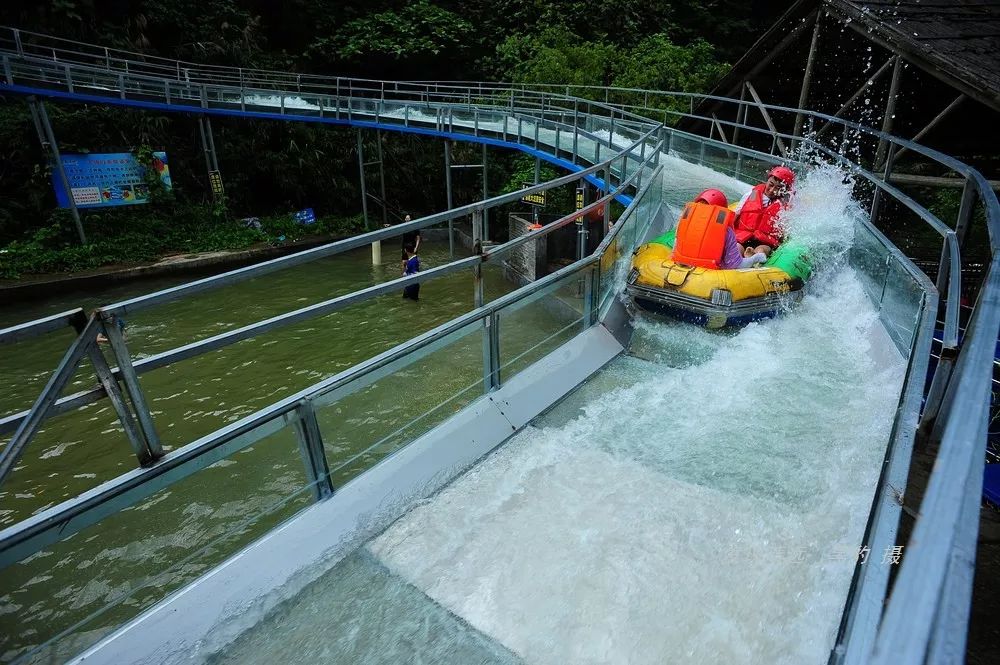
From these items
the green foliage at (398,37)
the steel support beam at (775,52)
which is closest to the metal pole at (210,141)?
the green foliage at (398,37)

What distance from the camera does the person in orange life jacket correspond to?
6961 millimetres

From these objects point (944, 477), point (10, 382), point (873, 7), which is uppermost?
point (873, 7)

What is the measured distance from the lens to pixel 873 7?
1046 cm

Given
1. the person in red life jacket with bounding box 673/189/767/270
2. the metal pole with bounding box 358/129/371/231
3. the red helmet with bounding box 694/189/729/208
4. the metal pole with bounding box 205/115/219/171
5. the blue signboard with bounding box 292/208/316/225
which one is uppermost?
the red helmet with bounding box 694/189/729/208

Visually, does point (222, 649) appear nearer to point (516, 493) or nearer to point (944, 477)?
point (516, 493)

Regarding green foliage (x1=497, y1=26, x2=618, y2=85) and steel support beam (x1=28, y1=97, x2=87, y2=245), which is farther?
green foliage (x1=497, y1=26, x2=618, y2=85)

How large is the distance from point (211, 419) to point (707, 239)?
21.9 feet

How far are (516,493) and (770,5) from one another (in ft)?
98.9

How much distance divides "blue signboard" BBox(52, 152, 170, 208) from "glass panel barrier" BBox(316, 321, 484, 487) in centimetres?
1651

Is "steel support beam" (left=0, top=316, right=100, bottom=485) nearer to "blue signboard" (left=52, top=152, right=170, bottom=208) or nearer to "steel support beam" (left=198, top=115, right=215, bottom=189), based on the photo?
"blue signboard" (left=52, top=152, right=170, bottom=208)

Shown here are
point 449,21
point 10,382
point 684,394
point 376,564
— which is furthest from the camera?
point 449,21

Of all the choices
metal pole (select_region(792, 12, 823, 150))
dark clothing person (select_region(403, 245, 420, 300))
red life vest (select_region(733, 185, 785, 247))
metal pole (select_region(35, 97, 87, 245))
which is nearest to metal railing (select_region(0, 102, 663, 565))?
red life vest (select_region(733, 185, 785, 247))

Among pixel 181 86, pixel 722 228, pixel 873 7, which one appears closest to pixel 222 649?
pixel 722 228

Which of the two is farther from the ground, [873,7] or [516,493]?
[873,7]
